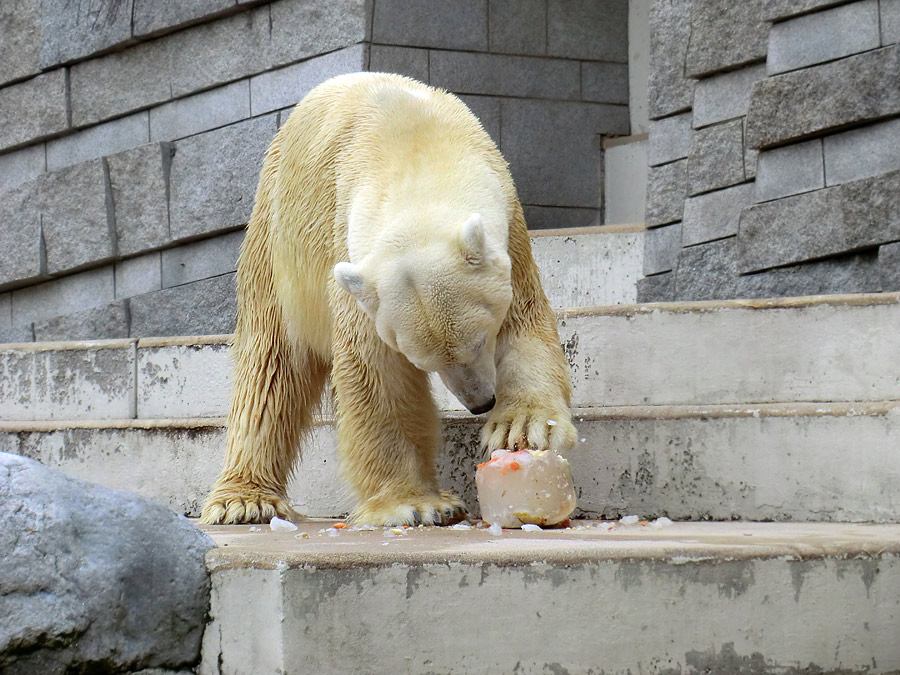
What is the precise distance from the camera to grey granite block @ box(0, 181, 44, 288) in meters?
7.89

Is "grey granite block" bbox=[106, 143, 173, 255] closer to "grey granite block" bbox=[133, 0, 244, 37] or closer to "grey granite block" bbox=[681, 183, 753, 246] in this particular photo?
"grey granite block" bbox=[133, 0, 244, 37]

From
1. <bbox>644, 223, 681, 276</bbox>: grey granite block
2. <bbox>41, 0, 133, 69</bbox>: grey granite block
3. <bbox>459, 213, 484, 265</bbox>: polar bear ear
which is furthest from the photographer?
<bbox>41, 0, 133, 69</bbox>: grey granite block

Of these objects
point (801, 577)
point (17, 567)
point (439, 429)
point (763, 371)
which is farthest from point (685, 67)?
point (17, 567)

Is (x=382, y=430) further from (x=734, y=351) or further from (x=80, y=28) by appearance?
(x=80, y=28)

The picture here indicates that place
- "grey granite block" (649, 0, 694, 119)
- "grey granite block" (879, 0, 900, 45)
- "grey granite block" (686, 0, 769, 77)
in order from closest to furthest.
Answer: "grey granite block" (879, 0, 900, 45) → "grey granite block" (686, 0, 769, 77) → "grey granite block" (649, 0, 694, 119)

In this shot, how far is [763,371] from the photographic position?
376cm

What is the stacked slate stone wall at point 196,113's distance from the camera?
6.86m

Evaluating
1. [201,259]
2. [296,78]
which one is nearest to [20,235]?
[201,259]

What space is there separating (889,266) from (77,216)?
4947 millimetres

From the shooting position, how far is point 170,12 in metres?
7.21

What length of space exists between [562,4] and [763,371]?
4062mm

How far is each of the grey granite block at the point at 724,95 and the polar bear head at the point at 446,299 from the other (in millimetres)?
2596

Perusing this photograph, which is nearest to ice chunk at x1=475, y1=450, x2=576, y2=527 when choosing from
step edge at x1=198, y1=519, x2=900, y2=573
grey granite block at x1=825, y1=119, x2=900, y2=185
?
step edge at x1=198, y1=519, x2=900, y2=573

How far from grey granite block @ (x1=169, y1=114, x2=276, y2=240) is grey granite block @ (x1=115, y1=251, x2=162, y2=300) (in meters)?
0.28
